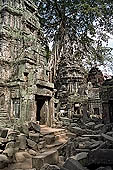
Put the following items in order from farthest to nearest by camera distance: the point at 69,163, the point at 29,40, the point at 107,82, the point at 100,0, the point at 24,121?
the point at 100,0 → the point at 29,40 → the point at 107,82 → the point at 24,121 → the point at 69,163

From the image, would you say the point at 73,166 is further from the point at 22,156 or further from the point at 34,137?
the point at 34,137

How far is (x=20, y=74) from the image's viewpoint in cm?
966

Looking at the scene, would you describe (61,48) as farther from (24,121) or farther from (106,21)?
(24,121)

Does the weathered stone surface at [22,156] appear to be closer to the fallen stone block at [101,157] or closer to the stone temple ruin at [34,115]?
the stone temple ruin at [34,115]

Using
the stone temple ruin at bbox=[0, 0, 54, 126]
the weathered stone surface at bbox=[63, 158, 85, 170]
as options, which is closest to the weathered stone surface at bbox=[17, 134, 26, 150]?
the stone temple ruin at bbox=[0, 0, 54, 126]

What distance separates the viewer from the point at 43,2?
1770 cm

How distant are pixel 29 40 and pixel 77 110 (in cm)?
872

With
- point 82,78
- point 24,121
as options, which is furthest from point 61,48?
point 24,121

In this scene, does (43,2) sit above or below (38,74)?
above

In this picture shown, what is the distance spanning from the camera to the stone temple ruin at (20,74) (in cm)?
932

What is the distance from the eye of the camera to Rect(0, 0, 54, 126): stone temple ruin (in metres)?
9.32

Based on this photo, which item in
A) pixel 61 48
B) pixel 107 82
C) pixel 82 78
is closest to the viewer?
pixel 107 82

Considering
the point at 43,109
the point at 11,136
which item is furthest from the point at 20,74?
the point at 11,136

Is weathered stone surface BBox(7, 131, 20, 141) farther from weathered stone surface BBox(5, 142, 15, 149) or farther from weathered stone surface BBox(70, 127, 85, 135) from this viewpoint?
weathered stone surface BBox(70, 127, 85, 135)
